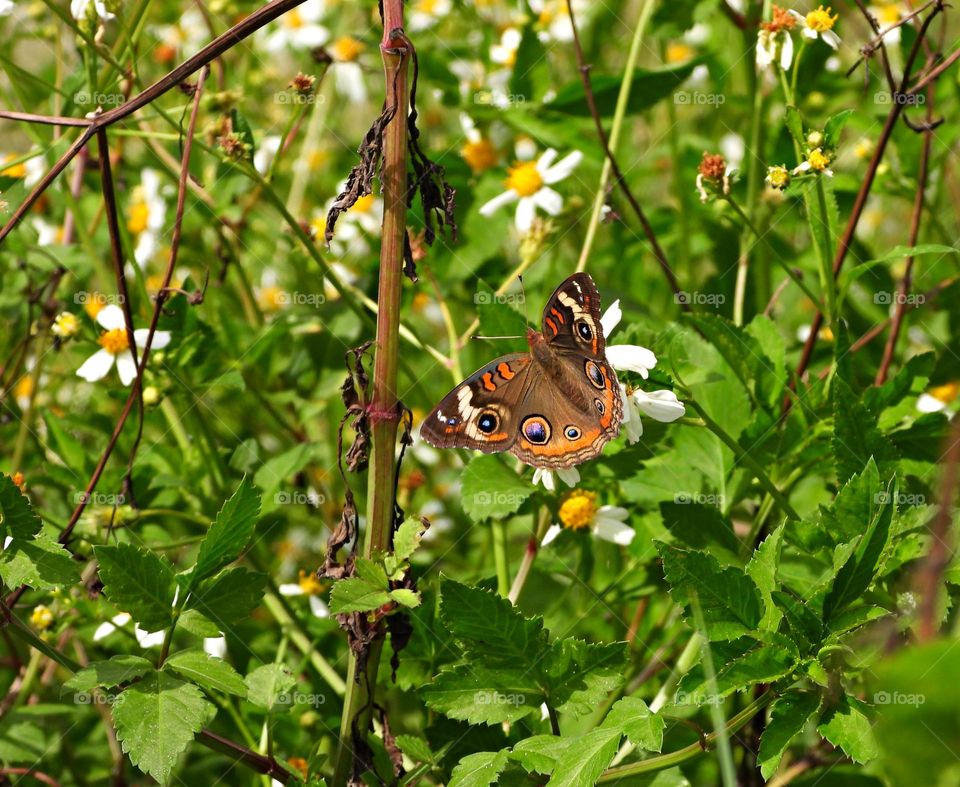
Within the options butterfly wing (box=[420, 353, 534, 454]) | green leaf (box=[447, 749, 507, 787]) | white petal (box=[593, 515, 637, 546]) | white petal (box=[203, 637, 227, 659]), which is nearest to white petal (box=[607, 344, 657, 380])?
butterfly wing (box=[420, 353, 534, 454])

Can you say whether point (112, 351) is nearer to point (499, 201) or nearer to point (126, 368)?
point (126, 368)

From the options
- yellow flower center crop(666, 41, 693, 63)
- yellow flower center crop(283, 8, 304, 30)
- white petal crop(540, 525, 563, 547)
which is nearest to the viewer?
white petal crop(540, 525, 563, 547)

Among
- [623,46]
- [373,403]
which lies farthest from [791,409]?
[623,46]

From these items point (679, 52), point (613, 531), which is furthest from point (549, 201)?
point (679, 52)

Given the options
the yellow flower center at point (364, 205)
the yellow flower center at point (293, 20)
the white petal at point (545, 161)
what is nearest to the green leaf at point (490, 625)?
the white petal at point (545, 161)

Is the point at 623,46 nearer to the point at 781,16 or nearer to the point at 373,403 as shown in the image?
the point at 781,16

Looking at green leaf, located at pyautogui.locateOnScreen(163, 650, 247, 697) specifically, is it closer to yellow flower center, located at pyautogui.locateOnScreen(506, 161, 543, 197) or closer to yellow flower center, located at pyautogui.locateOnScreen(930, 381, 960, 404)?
yellow flower center, located at pyautogui.locateOnScreen(506, 161, 543, 197)

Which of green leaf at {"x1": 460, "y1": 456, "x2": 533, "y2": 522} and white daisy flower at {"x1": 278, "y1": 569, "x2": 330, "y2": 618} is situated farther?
white daisy flower at {"x1": 278, "y1": 569, "x2": 330, "y2": 618}

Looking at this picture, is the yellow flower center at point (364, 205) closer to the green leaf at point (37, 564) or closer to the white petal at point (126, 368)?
the white petal at point (126, 368)
